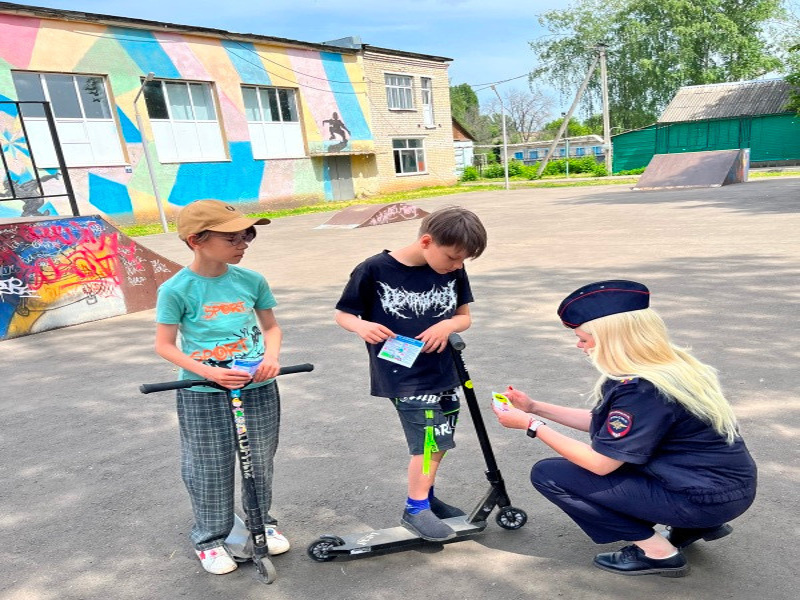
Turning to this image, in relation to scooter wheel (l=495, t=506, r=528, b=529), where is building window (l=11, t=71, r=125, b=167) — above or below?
A: above

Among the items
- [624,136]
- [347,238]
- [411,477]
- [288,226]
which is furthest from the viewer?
[624,136]

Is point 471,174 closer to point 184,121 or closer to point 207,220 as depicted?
point 184,121

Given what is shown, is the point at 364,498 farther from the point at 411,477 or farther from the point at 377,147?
the point at 377,147

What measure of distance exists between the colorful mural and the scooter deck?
17900 millimetres

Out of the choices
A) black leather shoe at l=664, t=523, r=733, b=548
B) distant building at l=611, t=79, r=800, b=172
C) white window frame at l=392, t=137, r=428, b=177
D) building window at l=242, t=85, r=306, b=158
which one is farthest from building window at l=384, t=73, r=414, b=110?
black leather shoe at l=664, t=523, r=733, b=548

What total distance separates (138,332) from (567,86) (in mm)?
51790

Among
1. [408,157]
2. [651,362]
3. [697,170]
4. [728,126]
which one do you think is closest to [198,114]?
[408,157]

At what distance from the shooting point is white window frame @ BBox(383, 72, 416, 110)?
1314 inches

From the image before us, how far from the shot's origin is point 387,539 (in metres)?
2.57

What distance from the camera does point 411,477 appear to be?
2.58 metres

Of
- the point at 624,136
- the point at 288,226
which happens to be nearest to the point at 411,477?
the point at 288,226

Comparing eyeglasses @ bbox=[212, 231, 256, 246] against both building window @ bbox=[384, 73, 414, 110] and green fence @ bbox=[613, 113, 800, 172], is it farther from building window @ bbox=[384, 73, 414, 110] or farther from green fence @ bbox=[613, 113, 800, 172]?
green fence @ bbox=[613, 113, 800, 172]

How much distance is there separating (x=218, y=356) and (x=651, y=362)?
1703mm

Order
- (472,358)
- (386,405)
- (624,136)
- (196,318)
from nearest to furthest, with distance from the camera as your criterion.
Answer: (196,318) < (386,405) < (472,358) < (624,136)
